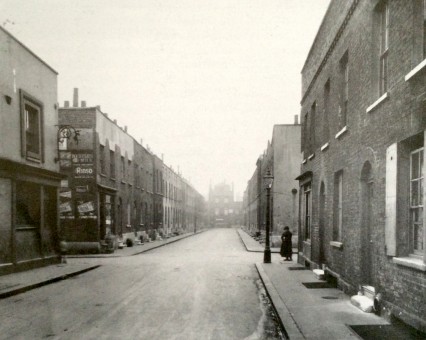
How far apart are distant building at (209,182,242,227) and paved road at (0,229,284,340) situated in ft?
357

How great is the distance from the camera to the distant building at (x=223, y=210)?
409 ft

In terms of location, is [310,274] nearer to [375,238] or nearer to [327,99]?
[327,99]

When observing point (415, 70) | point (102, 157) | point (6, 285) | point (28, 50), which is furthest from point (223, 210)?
point (415, 70)

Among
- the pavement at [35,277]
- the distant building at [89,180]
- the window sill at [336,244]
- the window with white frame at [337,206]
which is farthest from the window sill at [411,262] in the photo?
the distant building at [89,180]

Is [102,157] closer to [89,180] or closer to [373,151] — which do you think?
[89,180]

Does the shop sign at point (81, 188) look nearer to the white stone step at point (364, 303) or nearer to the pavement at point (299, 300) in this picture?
the pavement at point (299, 300)

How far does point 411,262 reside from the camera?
282 inches

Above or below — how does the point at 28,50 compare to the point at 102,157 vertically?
above

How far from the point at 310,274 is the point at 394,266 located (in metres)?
7.70

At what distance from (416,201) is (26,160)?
13.0m

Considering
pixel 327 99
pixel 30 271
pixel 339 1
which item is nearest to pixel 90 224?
pixel 30 271

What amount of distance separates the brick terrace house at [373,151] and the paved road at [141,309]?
2215 millimetres

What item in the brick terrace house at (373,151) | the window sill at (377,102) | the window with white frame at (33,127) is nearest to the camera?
the brick terrace house at (373,151)

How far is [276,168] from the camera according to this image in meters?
33.8
